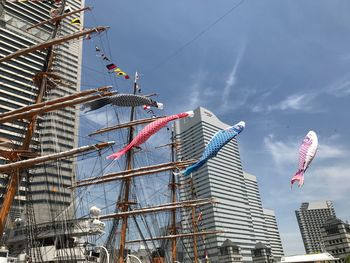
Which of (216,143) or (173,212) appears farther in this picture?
(173,212)

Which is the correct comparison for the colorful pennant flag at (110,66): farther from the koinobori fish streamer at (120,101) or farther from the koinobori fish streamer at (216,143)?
the koinobori fish streamer at (216,143)

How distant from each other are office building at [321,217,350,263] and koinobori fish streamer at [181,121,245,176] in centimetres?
6398

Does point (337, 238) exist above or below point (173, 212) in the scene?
above

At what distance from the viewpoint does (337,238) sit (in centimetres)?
7262

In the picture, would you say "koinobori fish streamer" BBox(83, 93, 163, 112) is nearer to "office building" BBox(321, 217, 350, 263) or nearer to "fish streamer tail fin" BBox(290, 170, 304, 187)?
"fish streamer tail fin" BBox(290, 170, 304, 187)

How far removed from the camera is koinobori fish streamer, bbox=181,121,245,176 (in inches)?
776

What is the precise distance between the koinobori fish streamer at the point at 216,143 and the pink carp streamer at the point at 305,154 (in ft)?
14.9

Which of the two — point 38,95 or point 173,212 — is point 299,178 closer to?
point 38,95

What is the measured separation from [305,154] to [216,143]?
6270 millimetres

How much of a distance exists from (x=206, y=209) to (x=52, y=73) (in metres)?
128

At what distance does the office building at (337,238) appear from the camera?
2803 inches

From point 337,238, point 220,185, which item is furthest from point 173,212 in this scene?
point 220,185

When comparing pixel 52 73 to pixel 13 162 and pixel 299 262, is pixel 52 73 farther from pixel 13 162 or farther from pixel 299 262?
pixel 299 262

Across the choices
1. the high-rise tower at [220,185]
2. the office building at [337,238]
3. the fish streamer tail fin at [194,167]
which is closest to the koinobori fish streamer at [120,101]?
the fish streamer tail fin at [194,167]
